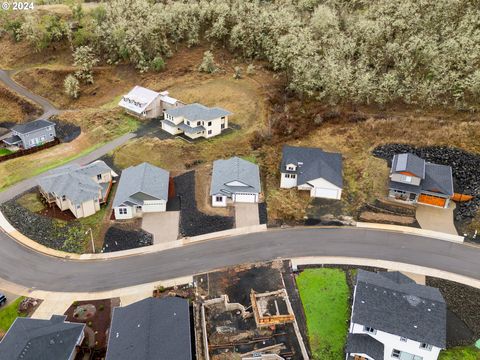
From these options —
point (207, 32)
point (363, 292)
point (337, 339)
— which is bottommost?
point (337, 339)

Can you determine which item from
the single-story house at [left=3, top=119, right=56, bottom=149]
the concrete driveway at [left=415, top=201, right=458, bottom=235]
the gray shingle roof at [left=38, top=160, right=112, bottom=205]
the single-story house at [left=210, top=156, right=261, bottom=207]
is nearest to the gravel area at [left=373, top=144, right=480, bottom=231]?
the concrete driveway at [left=415, top=201, right=458, bottom=235]

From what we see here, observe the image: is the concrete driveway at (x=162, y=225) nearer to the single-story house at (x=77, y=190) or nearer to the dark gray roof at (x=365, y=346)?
the single-story house at (x=77, y=190)

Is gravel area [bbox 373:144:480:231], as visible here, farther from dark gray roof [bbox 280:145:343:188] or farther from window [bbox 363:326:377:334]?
window [bbox 363:326:377:334]

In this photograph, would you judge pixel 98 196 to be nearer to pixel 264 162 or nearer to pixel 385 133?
pixel 264 162

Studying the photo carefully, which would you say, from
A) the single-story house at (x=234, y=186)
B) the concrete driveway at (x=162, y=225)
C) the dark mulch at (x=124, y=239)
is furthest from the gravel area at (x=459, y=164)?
the dark mulch at (x=124, y=239)

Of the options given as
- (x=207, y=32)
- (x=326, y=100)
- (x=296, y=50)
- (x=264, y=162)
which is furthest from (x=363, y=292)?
(x=207, y=32)
